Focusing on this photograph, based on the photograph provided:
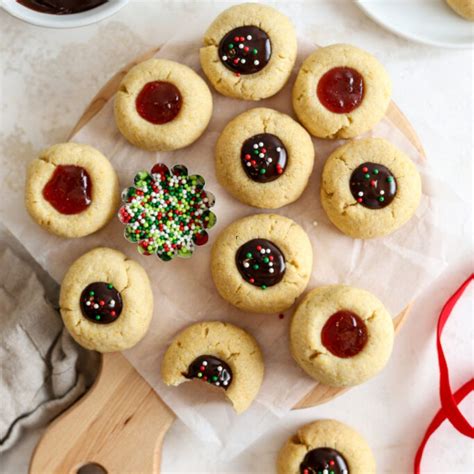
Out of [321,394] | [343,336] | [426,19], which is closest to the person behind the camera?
[343,336]

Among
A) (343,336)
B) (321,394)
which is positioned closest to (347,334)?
(343,336)

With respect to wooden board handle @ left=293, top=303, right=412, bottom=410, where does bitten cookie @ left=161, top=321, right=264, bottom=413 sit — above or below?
above

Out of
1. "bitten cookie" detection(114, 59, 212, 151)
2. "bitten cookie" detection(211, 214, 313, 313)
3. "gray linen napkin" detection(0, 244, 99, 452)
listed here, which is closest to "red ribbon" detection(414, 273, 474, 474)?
"bitten cookie" detection(211, 214, 313, 313)

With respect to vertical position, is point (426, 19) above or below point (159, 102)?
below

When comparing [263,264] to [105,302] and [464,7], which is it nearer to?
[105,302]

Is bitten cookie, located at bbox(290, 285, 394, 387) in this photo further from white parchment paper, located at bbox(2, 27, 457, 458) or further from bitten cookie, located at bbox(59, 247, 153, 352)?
bitten cookie, located at bbox(59, 247, 153, 352)

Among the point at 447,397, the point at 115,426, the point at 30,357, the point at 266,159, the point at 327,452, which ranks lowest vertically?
the point at 447,397

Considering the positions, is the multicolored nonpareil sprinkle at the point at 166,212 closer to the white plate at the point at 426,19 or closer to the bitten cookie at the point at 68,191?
the bitten cookie at the point at 68,191

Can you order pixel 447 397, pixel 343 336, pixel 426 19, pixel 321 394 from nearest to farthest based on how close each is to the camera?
pixel 343 336
pixel 321 394
pixel 447 397
pixel 426 19

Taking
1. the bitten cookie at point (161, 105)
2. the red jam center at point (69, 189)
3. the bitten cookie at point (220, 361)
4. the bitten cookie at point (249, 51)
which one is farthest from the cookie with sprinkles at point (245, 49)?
the bitten cookie at point (220, 361)
